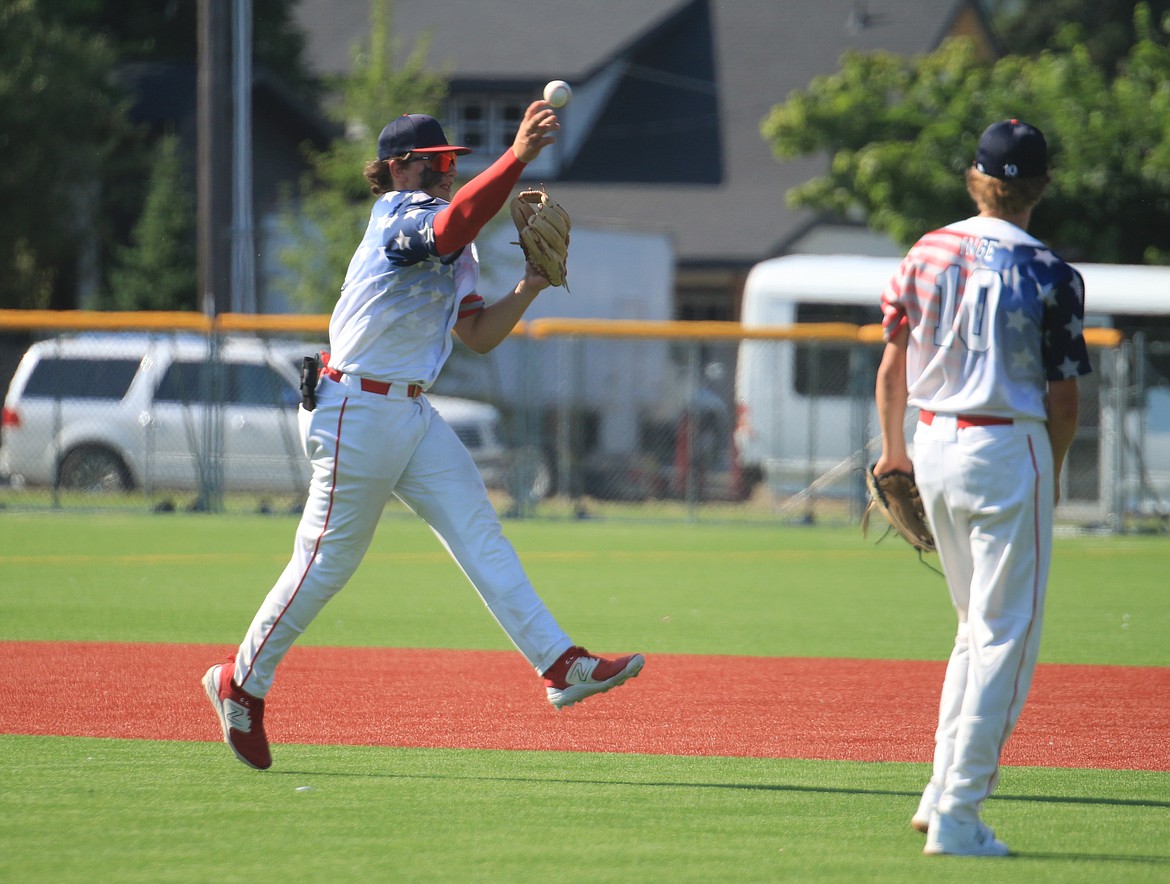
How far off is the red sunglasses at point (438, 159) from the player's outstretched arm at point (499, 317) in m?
0.47

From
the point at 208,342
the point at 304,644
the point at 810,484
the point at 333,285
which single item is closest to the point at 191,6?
the point at 333,285

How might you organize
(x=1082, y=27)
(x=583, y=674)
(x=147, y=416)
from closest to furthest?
(x=583, y=674) → (x=147, y=416) → (x=1082, y=27)

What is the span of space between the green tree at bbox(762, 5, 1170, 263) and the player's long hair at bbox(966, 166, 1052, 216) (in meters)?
19.2

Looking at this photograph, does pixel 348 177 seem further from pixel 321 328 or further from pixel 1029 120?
pixel 1029 120

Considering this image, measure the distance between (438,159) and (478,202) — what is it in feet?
2.16

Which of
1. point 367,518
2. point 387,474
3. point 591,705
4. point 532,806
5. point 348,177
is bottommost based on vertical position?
point 591,705

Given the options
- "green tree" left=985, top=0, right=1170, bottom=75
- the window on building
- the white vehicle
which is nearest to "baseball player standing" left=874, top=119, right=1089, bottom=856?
the white vehicle

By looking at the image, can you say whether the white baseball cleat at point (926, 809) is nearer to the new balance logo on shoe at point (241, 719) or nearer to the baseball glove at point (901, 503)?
the baseball glove at point (901, 503)

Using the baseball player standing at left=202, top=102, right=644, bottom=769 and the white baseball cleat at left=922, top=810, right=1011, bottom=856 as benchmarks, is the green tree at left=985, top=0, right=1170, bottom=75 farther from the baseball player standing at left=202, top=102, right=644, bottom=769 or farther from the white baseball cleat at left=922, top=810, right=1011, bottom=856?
the white baseball cleat at left=922, top=810, right=1011, bottom=856

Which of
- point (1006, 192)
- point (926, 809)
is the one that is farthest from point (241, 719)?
point (1006, 192)

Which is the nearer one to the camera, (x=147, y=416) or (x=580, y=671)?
(x=580, y=671)

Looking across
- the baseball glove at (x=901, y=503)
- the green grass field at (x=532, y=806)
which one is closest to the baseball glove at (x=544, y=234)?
the baseball glove at (x=901, y=503)

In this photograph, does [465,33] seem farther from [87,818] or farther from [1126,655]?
[87,818]

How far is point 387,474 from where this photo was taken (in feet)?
18.7
